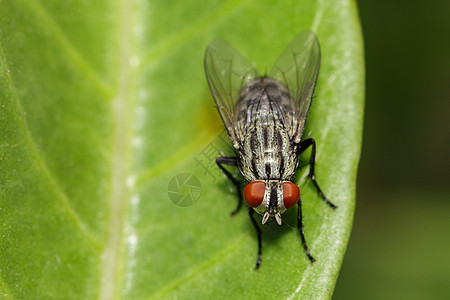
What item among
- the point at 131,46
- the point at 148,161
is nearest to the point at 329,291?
the point at 148,161

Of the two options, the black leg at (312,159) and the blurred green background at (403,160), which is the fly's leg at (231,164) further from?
the blurred green background at (403,160)

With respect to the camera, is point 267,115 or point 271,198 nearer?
point 271,198

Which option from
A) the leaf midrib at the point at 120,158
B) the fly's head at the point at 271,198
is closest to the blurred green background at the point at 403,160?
the fly's head at the point at 271,198

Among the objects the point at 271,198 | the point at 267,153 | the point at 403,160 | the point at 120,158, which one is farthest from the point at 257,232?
the point at 403,160

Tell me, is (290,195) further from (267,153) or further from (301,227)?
(267,153)

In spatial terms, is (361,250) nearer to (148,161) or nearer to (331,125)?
(331,125)

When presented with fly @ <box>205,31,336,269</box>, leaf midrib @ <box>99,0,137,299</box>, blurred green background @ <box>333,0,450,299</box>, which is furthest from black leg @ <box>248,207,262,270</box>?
blurred green background @ <box>333,0,450,299</box>

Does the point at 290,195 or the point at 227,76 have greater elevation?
the point at 227,76
